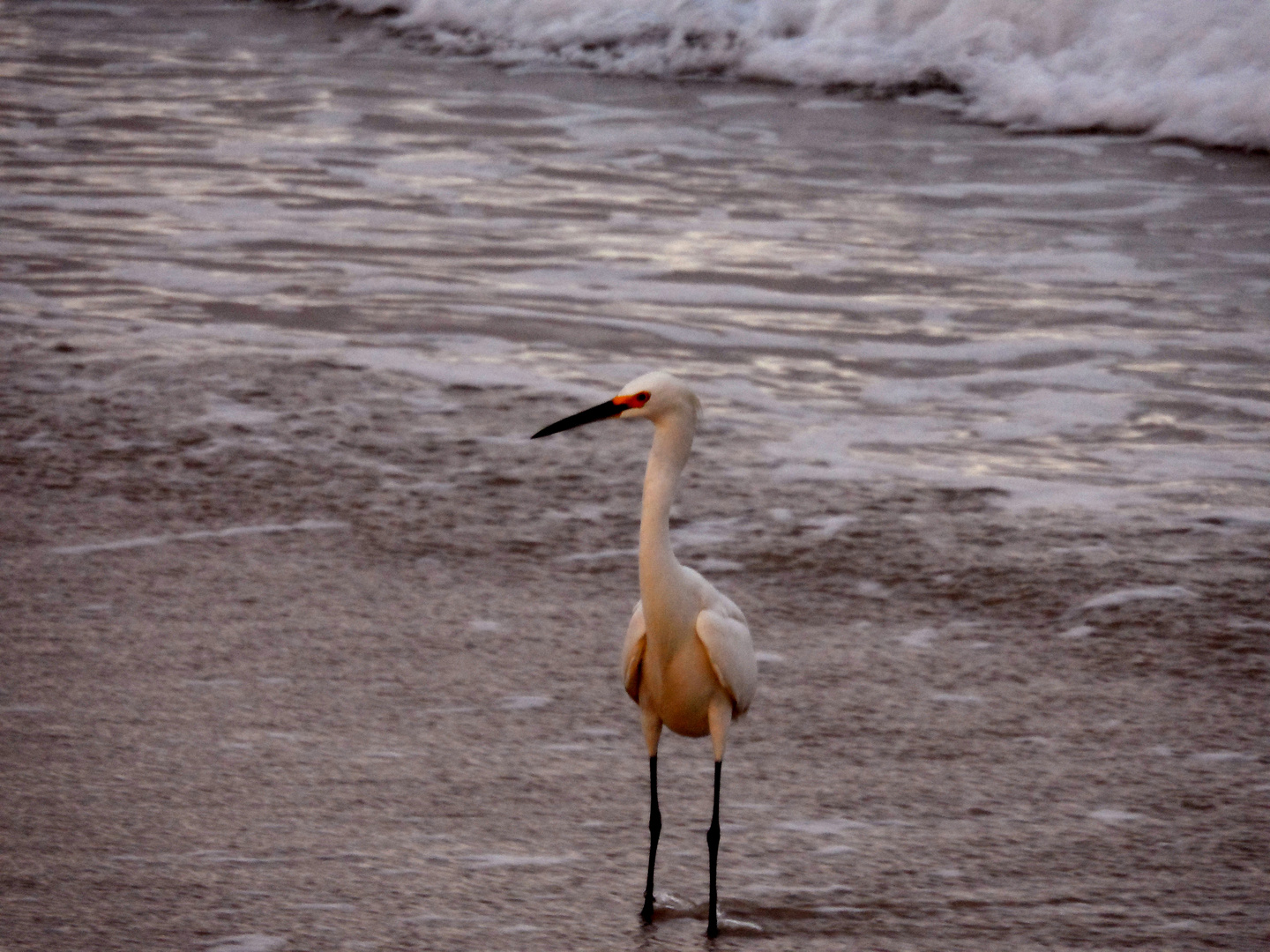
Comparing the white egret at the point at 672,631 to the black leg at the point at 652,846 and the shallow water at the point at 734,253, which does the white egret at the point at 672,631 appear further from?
the shallow water at the point at 734,253

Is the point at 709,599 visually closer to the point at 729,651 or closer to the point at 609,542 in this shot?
the point at 729,651

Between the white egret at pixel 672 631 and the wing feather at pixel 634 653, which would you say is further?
the wing feather at pixel 634 653

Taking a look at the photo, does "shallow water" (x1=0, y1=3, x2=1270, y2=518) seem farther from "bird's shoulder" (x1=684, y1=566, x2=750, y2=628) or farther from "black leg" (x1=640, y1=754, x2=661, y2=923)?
"black leg" (x1=640, y1=754, x2=661, y2=923)

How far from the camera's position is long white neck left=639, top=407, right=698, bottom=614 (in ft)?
9.73

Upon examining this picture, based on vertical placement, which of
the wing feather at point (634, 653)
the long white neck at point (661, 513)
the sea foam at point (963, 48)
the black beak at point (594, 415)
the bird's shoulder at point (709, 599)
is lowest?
the wing feather at point (634, 653)

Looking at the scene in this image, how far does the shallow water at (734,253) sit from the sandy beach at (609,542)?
36 mm

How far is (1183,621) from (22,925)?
2888 millimetres

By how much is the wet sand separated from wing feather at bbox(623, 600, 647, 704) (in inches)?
13.7

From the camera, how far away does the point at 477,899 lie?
2971 millimetres

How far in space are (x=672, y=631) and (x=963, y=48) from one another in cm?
984

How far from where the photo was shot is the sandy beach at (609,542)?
3.09m

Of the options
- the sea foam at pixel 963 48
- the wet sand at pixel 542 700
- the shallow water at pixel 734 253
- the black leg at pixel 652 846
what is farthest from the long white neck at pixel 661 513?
the sea foam at pixel 963 48

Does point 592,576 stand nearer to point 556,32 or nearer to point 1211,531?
point 1211,531

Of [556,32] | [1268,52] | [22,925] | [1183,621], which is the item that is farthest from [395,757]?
[556,32]
